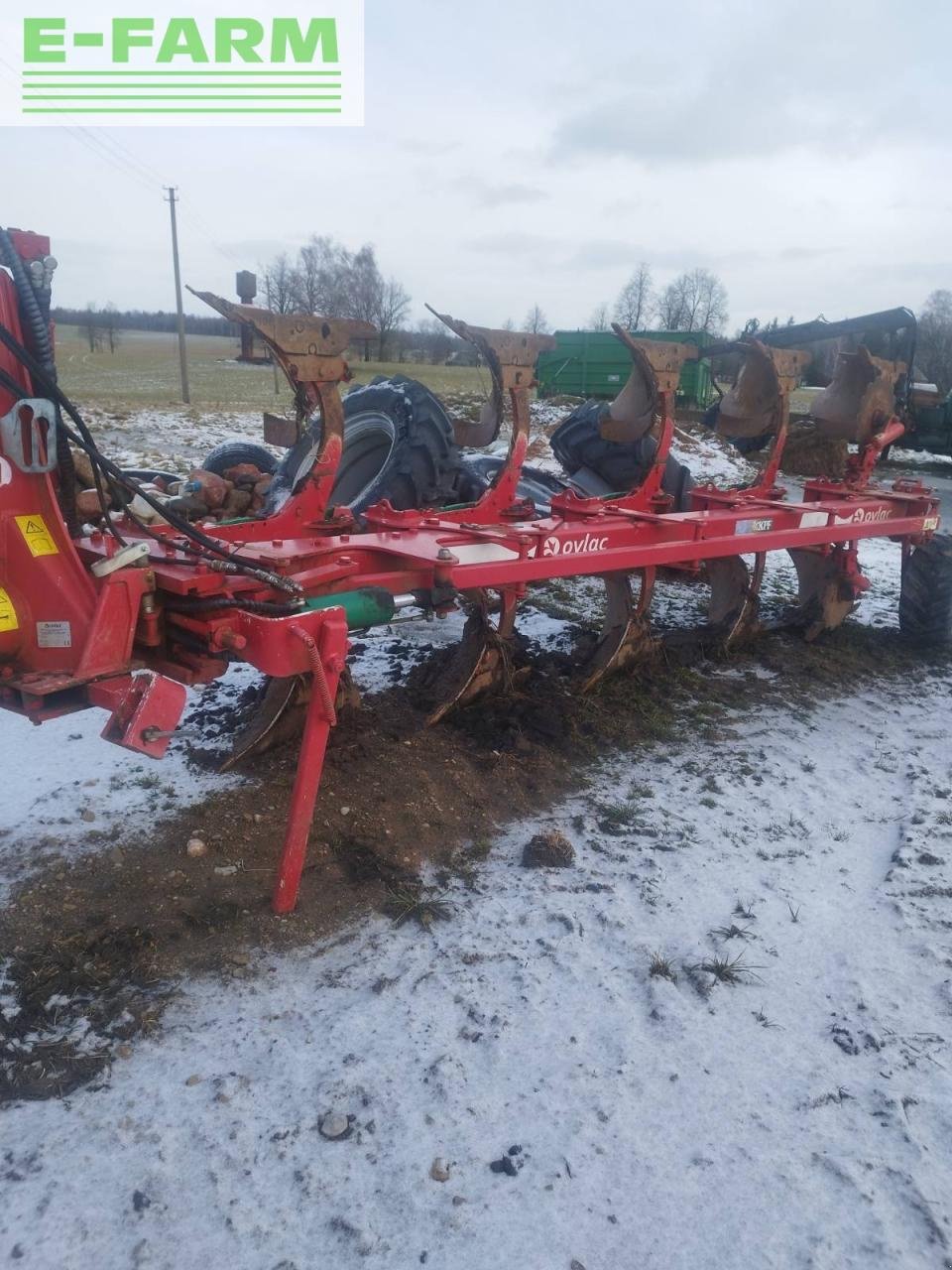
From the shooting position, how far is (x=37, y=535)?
8.39 ft

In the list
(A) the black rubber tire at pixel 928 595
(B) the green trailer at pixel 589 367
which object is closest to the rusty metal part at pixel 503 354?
(A) the black rubber tire at pixel 928 595

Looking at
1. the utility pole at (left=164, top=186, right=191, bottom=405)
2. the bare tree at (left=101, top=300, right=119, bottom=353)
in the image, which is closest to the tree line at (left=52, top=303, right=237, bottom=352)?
the bare tree at (left=101, top=300, right=119, bottom=353)

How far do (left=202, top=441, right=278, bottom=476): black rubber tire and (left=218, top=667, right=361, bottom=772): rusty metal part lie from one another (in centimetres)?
335

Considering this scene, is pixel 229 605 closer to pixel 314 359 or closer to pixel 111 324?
pixel 314 359

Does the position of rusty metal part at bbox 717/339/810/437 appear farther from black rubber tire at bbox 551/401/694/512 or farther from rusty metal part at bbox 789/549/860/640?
rusty metal part at bbox 789/549/860/640

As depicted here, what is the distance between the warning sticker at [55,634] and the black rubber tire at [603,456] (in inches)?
162

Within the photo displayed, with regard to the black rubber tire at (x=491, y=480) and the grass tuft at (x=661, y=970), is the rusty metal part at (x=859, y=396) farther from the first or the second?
the grass tuft at (x=661, y=970)

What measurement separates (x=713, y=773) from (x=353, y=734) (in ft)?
5.50

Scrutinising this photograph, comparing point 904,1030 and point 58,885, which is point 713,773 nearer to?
point 904,1030

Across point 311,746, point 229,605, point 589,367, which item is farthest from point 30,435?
point 589,367

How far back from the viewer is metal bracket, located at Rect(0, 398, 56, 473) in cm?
243

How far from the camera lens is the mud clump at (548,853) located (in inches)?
128

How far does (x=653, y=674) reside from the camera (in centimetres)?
517

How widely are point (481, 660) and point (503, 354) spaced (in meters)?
1.49
